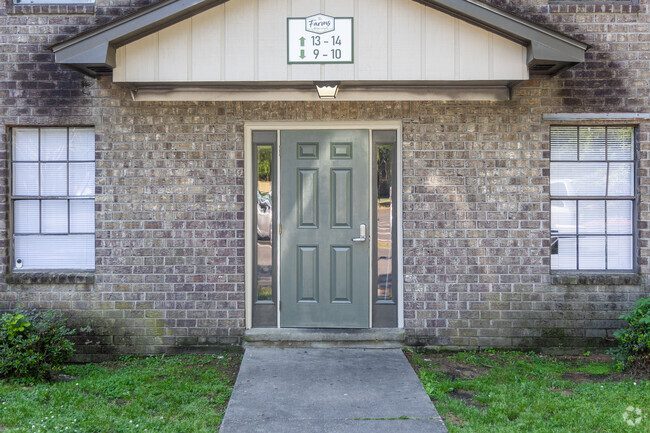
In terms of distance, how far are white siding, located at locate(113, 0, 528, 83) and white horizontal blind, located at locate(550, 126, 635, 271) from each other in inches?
71.9

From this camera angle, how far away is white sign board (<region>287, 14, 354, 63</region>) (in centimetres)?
496

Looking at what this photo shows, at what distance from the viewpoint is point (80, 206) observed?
20.2 ft

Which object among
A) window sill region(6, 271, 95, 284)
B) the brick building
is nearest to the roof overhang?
the brick building

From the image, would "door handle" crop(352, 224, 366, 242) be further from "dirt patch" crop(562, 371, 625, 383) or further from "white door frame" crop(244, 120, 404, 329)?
"dirt patch" crop(562, 371, 625, 383)

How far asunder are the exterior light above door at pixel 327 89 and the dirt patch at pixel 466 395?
3021mm

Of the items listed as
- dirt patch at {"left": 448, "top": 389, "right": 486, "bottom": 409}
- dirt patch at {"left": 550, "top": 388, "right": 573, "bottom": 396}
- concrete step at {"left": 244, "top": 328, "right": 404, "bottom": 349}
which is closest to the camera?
dirt patch at {"left": 448, "top": 389, "right": 486, "bottom": 409}

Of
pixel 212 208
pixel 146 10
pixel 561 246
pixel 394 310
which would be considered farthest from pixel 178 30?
pixel 561 246

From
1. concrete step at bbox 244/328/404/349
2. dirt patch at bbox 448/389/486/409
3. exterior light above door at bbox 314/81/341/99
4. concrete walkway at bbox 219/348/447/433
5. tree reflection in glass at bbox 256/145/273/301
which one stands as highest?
exterior light above door at bbox 314/81/341/99

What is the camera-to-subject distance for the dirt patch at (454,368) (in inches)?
211

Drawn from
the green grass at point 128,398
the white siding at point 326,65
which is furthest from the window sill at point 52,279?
the white siding at point 326,65

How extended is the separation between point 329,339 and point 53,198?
346 cm

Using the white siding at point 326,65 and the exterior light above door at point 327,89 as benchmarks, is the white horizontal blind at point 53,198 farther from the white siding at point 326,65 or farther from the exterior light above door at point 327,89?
the exterior light above door at point 327,89

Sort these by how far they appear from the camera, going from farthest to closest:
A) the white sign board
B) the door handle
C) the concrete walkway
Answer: the door handle, the white sign board, the concrete walkway

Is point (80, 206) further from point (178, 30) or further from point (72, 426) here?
point (72, 426)
